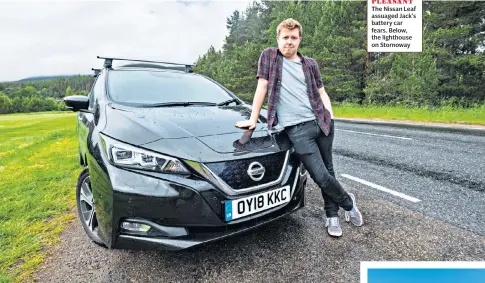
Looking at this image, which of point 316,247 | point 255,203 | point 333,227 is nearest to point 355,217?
Answer: point 333,227

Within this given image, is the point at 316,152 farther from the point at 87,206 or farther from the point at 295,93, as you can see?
the point at 87,206

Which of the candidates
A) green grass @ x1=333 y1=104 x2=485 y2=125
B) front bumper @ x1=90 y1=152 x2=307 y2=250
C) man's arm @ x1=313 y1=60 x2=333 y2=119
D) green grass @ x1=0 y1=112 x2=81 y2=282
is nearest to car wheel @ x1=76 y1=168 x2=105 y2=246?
green grass @ x1=0 y1=112 x2=81 y2=282

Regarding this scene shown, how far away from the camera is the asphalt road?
2.07 metres

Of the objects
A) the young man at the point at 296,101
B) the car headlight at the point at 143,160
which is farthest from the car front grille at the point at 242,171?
the young man at the point at 296,101

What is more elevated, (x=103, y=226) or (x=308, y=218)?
(x=103, y=226)

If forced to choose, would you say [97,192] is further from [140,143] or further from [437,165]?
[437,165]

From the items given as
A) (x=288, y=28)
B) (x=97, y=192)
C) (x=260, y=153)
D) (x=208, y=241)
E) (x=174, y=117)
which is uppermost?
(x=288, y=28)

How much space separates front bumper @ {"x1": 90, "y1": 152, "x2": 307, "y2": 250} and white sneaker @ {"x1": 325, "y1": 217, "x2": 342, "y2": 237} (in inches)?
39.5

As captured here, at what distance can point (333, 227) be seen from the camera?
2.55m

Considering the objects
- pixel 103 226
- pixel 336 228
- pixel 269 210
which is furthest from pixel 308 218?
pixel 103 226

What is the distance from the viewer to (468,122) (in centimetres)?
1093

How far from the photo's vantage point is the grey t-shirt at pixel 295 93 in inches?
95.1

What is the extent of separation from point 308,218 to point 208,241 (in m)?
1.23

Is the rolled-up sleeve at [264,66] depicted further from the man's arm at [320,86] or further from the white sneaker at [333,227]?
the white sneaker at [333,227]
